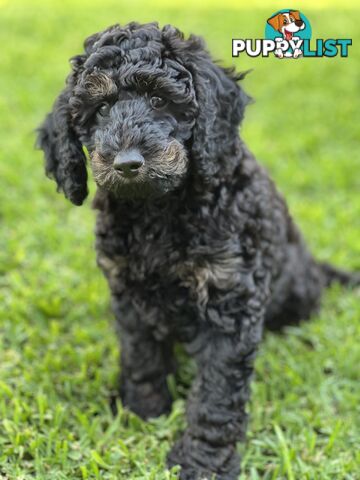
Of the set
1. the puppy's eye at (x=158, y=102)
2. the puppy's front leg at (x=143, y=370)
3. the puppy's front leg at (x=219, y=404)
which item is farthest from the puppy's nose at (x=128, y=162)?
the puppy's front leg at (x=143, y=370)

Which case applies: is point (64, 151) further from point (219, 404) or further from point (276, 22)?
point (276, 22)

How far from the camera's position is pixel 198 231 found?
3381 mm

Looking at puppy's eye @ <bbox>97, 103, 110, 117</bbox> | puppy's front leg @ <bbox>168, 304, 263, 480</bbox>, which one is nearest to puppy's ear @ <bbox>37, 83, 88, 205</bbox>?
puppy's eye @ <bbox>97, 103, 110, 117</bbox>

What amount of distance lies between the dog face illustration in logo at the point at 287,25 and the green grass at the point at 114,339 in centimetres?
202

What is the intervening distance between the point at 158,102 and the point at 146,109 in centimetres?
10

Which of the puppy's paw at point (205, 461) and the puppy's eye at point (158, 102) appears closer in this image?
the puppy's eye at point (158, 102)

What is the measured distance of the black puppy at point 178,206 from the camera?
118 inches

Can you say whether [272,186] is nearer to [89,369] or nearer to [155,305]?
[155,305]

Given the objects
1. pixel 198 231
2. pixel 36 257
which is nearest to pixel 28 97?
pixel 36 257

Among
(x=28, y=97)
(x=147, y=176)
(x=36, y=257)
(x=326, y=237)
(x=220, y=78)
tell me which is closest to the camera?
(x=147, y=176)

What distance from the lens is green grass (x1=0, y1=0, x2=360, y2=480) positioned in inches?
142

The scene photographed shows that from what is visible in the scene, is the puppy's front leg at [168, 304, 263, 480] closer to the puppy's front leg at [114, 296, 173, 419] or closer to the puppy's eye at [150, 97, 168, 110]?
the puppy's front leg at [114, 296, 173, 419]

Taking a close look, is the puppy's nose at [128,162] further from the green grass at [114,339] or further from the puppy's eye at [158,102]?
the green grass at [114,339]

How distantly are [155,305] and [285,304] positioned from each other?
4.89 feet
